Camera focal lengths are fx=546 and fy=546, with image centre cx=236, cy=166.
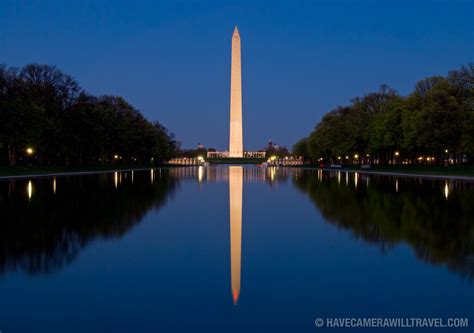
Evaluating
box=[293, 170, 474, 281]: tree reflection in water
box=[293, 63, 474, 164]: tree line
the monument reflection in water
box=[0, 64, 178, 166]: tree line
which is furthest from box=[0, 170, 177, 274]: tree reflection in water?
box=[293, 63, 474, 164]: tree line

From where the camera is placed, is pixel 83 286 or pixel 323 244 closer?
pixel 83 286

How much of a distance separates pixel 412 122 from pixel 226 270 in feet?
175

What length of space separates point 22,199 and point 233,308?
17.5 m

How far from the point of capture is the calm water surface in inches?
252

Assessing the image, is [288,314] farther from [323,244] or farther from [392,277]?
[323,244]

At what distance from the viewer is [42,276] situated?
8219mm

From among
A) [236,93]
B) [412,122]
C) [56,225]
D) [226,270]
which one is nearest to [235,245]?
Answer: [226,270]

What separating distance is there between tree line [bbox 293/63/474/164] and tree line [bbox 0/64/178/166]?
1282 inches

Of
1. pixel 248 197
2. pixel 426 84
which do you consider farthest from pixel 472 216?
pixel 426 84

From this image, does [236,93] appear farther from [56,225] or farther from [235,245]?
[235,245]

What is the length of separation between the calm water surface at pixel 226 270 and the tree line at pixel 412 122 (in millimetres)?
38919

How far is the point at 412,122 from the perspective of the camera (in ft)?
191

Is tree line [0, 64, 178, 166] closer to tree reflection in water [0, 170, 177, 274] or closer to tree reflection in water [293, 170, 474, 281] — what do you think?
tree reflection in water [0, 170, 177, 274]

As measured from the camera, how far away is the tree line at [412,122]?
172ft
